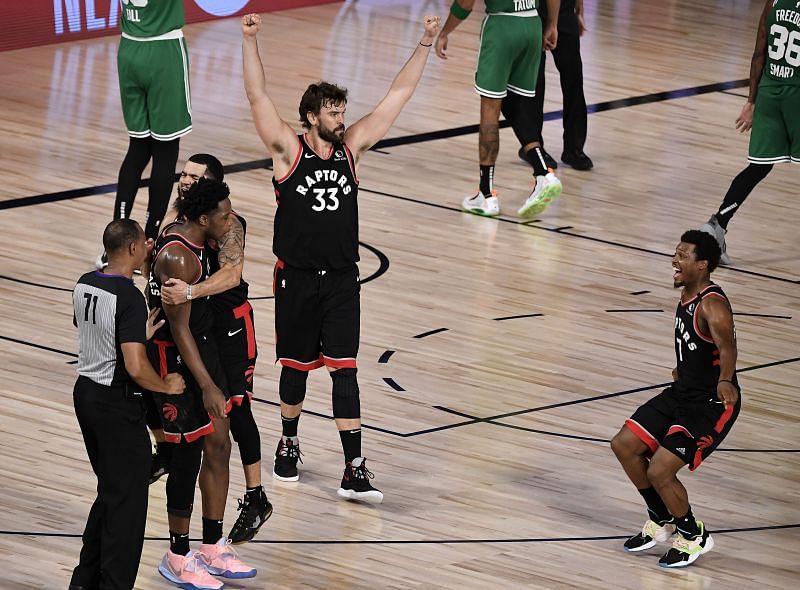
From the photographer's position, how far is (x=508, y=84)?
42.4 feet

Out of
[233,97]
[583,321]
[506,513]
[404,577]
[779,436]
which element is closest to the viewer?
[404,577]

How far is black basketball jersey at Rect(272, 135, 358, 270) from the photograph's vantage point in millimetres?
7836

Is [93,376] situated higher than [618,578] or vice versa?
[93,376]

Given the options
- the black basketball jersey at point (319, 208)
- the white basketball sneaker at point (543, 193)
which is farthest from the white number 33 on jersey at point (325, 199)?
the white basketball sneaker at point (543, 193)

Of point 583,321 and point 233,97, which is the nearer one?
point 583,321

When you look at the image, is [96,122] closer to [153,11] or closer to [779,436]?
[153,11]

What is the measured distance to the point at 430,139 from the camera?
49.3 feet

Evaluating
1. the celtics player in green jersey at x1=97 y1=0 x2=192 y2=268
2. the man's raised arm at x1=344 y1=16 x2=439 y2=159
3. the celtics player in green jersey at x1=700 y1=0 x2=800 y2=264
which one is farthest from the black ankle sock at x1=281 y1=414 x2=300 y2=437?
the celtics player in green jersey at x1=700 y1=0 x2=800 y2=264

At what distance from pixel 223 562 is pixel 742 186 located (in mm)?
5911

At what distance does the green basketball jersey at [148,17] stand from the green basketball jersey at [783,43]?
382cm

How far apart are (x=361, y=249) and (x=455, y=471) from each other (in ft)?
12.2

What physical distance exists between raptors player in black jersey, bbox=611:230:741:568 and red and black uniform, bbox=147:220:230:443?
178cm

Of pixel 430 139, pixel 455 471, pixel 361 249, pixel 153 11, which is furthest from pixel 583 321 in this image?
pixel 430 139

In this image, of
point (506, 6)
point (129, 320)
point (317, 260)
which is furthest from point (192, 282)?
point (506, 6)
